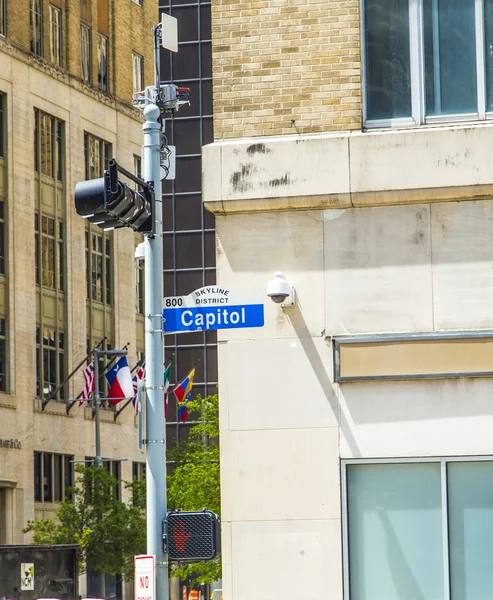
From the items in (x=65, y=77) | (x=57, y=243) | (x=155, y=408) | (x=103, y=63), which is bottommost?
(x=155, y=408)

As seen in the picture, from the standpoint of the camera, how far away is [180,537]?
1181cm

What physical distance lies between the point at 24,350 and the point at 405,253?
135 ft

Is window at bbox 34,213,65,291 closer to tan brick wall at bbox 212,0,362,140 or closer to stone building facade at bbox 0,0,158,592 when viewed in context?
stone building facade at bbox 0,0,158,592

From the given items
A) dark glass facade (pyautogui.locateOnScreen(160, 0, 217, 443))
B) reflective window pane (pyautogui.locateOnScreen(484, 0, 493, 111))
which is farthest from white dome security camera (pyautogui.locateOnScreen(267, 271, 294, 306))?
dark glass facade (pyautogui.locateOnScreen(160, 0, 217, 443))

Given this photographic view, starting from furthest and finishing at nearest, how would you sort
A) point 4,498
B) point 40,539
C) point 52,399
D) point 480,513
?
Answer: 1. point 52,399
2. point 4,498
3. point 40,539
4. point 480,513

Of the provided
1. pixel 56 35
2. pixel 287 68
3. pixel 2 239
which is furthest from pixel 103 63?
pixel 287 68

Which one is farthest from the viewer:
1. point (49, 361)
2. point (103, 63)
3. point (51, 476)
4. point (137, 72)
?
point (137, 72)

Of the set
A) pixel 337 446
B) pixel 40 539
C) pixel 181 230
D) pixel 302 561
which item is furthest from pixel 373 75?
pixel 181 230

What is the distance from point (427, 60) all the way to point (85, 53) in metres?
48.4

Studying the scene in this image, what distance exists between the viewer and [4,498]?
5134cm

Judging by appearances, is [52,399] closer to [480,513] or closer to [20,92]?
[20,92]

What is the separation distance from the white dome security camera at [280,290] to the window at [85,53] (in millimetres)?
48175

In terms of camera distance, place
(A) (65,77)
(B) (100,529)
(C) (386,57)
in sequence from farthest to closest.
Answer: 1. (A) (65,77)
2. (B) (100,529)
3. (C) (386,57)

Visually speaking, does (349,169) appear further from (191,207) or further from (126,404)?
(191,207)
